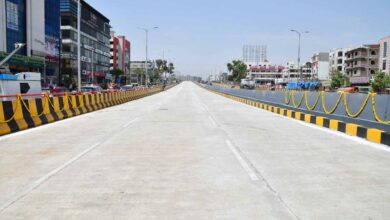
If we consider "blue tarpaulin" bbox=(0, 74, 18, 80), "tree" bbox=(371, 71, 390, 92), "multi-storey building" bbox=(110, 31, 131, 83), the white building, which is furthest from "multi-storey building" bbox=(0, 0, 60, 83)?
the white building

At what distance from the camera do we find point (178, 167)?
7.66 m

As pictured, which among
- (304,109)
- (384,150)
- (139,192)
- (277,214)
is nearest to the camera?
(277,214)

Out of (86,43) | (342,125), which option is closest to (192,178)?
(342,125)

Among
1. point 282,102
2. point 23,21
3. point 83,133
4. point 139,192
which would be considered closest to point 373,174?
point 139,192

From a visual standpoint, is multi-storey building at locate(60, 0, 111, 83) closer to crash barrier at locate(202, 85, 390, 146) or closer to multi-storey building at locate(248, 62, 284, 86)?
crash barrier at locate(202, 85, 390, 146)

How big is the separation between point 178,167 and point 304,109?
13.5 metres

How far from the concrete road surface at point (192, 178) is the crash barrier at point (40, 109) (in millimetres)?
1577

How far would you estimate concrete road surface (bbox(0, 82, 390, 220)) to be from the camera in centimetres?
507

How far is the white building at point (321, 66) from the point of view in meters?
145

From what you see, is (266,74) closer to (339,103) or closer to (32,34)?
(32,34)

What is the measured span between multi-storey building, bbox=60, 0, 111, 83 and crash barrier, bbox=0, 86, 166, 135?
5431cm

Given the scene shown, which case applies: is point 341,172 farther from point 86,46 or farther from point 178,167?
point 86,46

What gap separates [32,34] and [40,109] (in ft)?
164

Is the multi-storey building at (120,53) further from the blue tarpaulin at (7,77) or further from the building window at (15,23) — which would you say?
the blue tarpaulin at (7,77)
